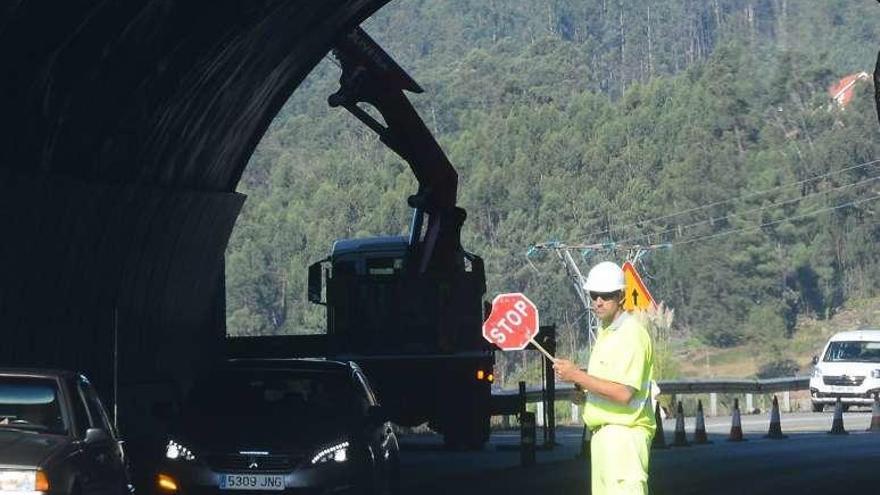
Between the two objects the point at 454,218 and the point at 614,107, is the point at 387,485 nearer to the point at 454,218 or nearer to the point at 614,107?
the point at 454,218

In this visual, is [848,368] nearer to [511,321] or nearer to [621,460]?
[511,321]

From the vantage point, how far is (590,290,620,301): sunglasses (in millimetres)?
9789

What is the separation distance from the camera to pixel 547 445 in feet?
99.2

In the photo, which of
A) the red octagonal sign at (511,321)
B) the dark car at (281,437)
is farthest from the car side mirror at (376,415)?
the red octagonal sign at (511,321)

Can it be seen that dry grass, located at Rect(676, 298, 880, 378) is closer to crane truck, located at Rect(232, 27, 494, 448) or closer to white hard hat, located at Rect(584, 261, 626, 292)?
crane truck, located at Rect(232, 27, 494, 448)

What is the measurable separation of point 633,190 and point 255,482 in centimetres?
12058

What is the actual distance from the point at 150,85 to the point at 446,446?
10.0 m

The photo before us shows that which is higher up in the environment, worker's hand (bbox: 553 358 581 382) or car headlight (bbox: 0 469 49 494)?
worker's hand (bbox: 553 358 581 382)

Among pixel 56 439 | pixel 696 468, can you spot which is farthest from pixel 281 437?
pixel 696 468

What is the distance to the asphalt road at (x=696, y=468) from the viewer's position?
70.9ft

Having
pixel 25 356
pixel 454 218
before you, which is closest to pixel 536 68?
pixel 454 218

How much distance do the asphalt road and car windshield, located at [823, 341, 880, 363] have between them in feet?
41.2

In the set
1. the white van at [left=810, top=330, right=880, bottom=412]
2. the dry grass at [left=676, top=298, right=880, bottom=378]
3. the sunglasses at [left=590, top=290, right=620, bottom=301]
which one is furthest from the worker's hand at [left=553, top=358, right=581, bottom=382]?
the dry grass at [left=676, top=298, right=880, bottom=378]

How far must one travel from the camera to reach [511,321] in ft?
95.5
